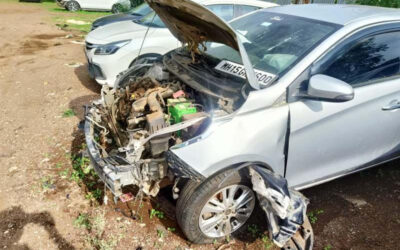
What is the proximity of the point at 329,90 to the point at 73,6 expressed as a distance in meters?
17.7

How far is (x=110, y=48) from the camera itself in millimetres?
5121

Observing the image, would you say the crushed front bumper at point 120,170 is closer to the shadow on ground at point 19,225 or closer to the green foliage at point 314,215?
the shadow on ground at point 19,225

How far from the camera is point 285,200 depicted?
2105 millimetres

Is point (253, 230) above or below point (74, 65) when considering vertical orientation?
below

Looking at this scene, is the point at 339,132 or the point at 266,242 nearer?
the point at 339,132

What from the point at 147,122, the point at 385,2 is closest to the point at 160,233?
the point at 147,122

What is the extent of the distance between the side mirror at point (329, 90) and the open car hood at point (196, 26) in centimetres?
40

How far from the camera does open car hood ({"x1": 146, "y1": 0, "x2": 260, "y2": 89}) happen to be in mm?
2236

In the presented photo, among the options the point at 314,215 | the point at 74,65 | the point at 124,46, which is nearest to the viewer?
the point at 314,215

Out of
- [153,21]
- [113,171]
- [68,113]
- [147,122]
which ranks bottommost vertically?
[68,113]

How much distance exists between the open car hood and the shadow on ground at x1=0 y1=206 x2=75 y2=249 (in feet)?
6.92

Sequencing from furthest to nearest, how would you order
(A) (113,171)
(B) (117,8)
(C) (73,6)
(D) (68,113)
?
(C) (73,6) < (B) (117,8) < (D) (68,113) < (A) (113,171)

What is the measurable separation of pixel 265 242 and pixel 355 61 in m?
1.72

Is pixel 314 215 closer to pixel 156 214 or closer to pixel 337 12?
pixel 156 214
